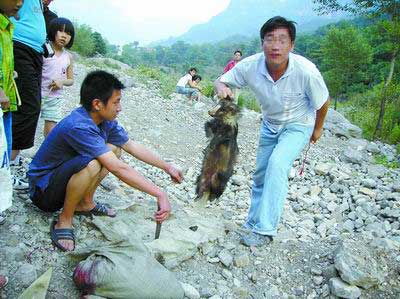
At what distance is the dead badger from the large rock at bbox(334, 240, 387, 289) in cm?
112

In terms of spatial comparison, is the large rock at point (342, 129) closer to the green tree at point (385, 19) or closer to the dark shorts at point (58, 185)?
the green tree at point (385, 19)

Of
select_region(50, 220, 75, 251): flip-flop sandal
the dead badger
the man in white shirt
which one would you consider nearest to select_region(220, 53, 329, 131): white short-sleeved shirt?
the dead badger

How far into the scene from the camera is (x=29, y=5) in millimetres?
3137

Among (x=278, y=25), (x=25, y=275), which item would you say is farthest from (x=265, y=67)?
(x=25, y=275)

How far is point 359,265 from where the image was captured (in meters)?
3.03

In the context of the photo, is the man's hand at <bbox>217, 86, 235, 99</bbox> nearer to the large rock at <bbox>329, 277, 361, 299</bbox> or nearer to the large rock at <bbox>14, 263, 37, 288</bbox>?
the large rock at <bbox>329, 277, 361, 299</bbox>

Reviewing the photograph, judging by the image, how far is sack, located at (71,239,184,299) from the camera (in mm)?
2379

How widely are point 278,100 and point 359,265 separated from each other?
149 cm

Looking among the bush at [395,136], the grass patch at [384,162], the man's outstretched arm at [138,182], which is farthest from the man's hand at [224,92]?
the bush at [395,136]

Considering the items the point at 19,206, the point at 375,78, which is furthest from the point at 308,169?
the point at 375,78

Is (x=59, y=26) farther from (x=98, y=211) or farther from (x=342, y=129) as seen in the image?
(x=342, y=129)

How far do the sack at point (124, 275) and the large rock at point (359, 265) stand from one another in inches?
52.0

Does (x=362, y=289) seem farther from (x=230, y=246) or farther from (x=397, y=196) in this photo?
(x=397, y=196)

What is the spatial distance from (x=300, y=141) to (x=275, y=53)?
2.59 ft
